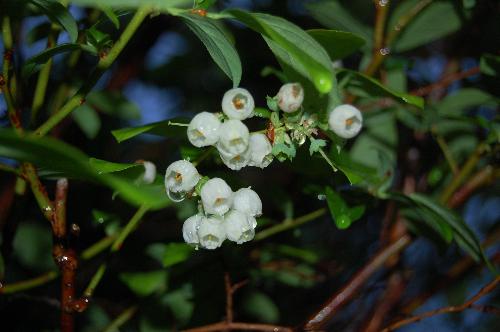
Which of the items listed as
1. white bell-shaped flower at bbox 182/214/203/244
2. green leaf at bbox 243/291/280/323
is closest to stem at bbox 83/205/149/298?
white bell-shaped flower at bbox 182/214/203/244

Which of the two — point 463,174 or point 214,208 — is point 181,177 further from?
point 463,174

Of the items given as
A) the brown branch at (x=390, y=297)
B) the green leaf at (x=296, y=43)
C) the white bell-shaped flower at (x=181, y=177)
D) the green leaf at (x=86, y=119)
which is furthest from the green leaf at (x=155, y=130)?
the brown branch at (x=390, y=297)

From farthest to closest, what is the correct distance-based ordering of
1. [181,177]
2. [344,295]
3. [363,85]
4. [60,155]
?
[344,295] < [363,85] < [181,177] < [60,155]

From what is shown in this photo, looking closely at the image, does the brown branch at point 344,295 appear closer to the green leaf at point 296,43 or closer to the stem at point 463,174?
the stem at point 463,174

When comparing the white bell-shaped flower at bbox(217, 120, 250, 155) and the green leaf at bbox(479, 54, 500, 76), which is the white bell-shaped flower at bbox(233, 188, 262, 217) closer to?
the white bell-shaped flower at bbox(217, 120, 250, 155)

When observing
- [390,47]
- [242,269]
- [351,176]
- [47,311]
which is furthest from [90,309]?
[390,47]

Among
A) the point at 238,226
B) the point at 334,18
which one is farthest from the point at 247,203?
the point at 334,18
